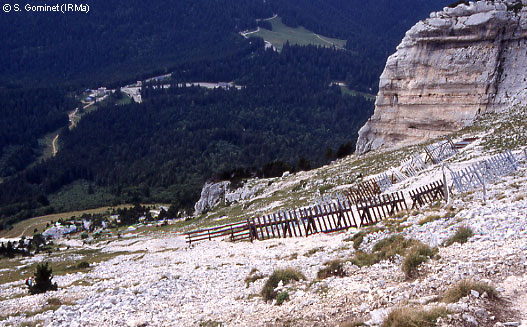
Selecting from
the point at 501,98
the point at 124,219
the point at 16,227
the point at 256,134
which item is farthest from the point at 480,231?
the point at 256,134

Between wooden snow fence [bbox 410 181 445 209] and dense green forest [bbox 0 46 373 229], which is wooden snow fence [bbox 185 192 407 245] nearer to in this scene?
wooden snow fence [bbox 410 181 445 209]

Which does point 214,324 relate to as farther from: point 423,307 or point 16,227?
point 16,227

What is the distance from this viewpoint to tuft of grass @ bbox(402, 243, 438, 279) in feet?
41.6

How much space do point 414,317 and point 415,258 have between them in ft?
12.3

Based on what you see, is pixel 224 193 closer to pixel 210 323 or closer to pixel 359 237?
pixel 359 237

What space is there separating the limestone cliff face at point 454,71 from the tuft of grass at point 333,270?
36.3m

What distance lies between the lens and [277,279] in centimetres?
1448

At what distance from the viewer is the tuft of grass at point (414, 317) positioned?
9.30 metres

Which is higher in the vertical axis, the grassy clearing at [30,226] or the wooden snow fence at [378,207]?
the wooden snow fence at [378,207]

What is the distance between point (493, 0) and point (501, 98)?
10.2 metres

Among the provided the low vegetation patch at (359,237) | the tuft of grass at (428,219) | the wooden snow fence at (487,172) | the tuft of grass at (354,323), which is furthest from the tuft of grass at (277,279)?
the wooden snow fence at (487,172)

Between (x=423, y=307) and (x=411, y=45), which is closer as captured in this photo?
(x=423, y=307)

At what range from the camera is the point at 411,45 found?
52.3 metres

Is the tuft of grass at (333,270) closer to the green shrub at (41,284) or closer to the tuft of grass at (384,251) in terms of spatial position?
the tuft of grass at (384,251)
